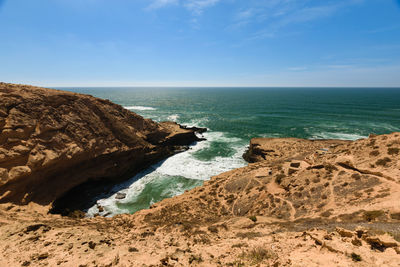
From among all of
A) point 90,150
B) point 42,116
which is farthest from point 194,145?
point 42,116

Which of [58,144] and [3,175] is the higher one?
[58,144]

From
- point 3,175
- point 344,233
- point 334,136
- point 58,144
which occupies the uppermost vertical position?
point 58,144

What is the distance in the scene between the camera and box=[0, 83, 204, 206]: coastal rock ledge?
19.2m

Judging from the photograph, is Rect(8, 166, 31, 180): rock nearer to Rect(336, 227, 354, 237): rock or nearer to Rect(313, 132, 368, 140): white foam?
Rect(336, 227, 354, 237): rock

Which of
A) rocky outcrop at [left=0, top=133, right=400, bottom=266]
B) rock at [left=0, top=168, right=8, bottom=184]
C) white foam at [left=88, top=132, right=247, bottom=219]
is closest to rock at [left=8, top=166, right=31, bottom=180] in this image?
rock at [left=0, top=168, right=8, bottom=184]

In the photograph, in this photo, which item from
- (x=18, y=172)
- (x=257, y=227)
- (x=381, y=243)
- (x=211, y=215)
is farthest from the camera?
(x=18, y=172)

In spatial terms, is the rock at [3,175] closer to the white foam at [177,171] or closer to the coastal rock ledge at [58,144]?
the coastal rock ledge at [58,144]

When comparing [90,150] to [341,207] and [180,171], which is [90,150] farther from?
[341,207]

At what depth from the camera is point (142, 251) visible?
10758 millimetres

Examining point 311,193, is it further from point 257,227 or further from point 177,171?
point 177,171

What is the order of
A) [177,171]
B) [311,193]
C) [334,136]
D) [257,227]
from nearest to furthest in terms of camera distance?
[257,227] < [311,193] < [177,171] < [334,136]

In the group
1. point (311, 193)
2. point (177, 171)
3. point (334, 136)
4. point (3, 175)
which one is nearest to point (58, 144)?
point (3, 175)

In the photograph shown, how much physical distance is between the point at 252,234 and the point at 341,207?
8.27 metres

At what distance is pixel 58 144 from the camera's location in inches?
907
